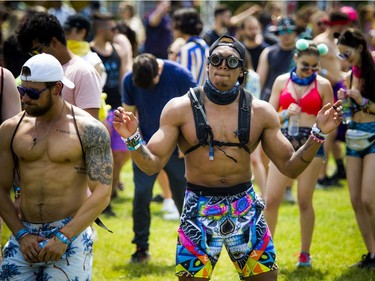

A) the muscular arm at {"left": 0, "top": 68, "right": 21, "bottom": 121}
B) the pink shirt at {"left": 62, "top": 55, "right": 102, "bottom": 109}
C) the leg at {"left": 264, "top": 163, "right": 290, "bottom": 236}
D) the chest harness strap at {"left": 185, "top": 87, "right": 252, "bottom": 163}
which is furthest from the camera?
the leg at {"left": 264, "top": 163, "right": 290, "bottom": 236}

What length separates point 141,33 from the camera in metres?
20.1

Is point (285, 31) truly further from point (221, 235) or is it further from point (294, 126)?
point (221, 235)

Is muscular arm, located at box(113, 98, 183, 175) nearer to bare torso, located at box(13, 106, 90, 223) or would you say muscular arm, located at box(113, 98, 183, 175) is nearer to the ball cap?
bare torso, located at box(13, 106, 90, 223)

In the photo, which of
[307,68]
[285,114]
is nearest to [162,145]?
[285,114]

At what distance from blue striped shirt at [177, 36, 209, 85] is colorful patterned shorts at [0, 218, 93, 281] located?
5.00m

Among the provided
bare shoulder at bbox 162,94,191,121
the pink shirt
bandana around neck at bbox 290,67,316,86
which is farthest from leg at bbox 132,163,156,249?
bare shoulder at bbox 162,94,191,121

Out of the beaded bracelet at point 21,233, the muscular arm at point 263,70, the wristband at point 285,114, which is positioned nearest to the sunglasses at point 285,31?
the muscular arm at point 263,70

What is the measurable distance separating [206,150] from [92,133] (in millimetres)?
873

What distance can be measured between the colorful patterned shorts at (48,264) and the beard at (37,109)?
0.73m

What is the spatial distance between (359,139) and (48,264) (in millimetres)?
3843

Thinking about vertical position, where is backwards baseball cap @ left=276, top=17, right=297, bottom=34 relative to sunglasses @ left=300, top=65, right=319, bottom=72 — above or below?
below

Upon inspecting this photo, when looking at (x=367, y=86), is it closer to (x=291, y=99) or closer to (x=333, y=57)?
(x=291, y=99)

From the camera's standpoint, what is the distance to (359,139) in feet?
24.0

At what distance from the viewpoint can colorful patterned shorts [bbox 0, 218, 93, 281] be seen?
4.63 meters
